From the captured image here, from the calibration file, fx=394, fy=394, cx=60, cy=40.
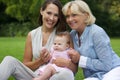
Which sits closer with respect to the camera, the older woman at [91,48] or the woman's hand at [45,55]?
the older woman at [91,48]

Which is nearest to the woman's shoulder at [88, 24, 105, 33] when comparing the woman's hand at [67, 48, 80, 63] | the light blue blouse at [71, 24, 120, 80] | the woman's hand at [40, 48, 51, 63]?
the light blue blouse at [71, 24, 120, 80]

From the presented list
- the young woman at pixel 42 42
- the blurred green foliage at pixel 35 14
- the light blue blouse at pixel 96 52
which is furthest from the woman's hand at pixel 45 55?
the blurred green foliage at pixel 35 14

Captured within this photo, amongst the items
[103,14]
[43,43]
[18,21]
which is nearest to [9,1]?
[18,21]

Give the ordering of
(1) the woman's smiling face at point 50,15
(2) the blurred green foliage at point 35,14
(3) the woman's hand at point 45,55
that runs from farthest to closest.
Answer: (2) the blurred green foliage at point 35,14, (1) the woman's smiling face at point 50,15, (3) the woman's hand at point 45,55

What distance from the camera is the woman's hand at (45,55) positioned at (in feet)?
15.4

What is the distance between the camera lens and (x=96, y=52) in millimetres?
4531

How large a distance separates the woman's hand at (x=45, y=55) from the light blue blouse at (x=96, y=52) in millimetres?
384

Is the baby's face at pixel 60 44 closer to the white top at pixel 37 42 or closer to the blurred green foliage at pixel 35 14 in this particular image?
the white top at pixel 37 42

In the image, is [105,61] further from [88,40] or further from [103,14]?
[103,14]

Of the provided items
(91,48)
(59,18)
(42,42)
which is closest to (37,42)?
(42,42)

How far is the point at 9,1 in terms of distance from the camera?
125ft

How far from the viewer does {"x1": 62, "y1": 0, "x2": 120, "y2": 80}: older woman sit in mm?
4488

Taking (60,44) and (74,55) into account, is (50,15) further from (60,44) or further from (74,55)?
(74,55)

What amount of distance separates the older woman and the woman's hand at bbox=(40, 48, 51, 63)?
0.29 m
